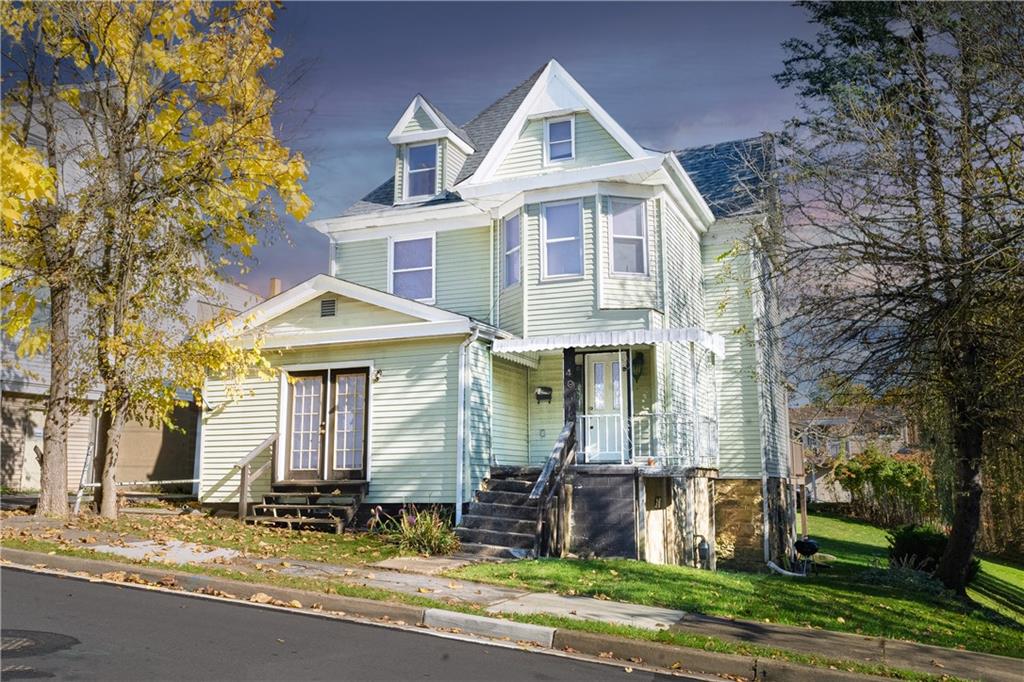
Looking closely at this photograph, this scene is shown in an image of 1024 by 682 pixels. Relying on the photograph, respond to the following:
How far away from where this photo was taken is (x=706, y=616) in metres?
9.15

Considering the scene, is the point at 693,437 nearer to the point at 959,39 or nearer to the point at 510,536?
the point at 510,536

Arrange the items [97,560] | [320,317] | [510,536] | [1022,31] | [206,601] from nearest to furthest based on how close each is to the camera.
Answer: [206,601] → [1022,31] → [97,560] → [510,536] → [320,317]

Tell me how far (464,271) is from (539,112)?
160 inches

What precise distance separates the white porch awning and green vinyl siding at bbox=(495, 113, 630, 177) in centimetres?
438

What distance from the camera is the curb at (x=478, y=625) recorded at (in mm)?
7027

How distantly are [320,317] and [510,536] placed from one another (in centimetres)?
651

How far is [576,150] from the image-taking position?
729 inches

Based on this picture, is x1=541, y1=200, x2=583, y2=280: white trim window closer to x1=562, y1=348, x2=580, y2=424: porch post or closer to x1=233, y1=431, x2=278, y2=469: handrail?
x1=562, y1=348, x2=580, y2=424: porch post

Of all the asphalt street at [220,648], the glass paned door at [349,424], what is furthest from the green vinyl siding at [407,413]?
the asphalt street at [220,648]

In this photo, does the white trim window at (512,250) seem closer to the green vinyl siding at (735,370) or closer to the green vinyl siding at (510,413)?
the green vinyl siding at (510,413)

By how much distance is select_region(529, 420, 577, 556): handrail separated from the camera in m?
13.4

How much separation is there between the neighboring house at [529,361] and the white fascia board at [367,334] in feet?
0.15

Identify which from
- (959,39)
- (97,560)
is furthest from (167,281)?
(959,39)

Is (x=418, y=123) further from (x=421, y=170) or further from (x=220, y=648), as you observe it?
(x=220, y=648)
